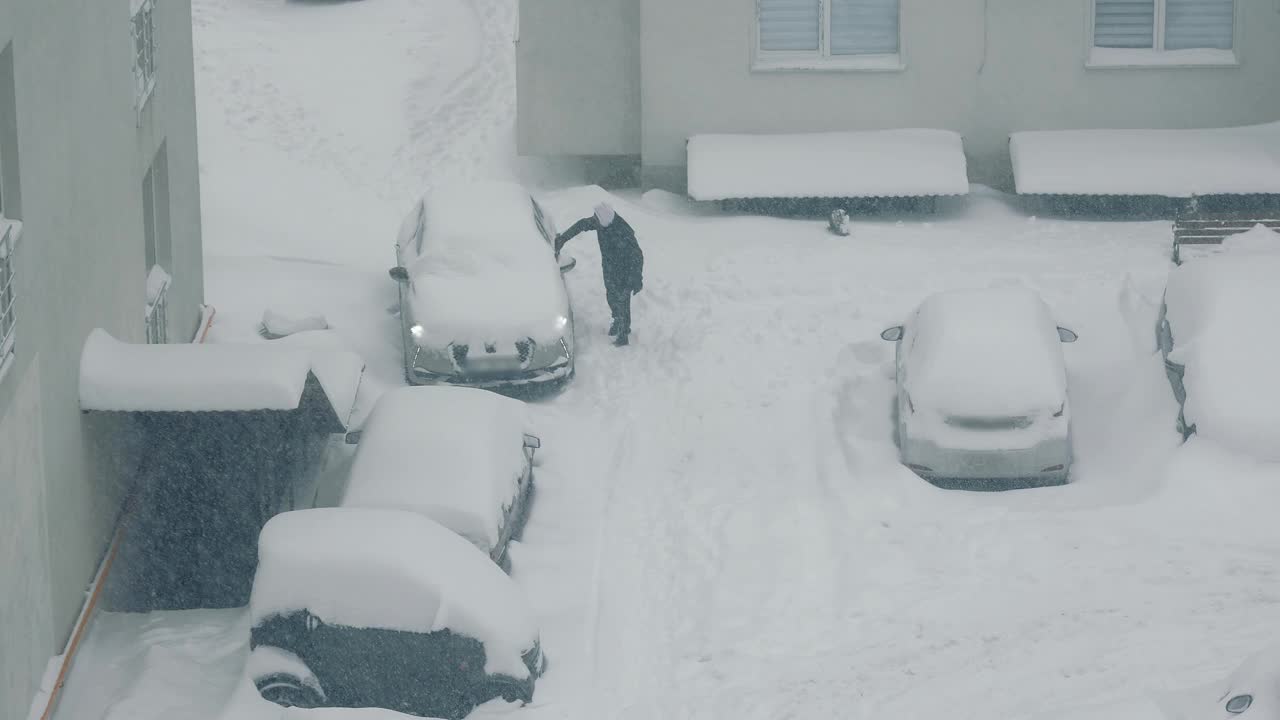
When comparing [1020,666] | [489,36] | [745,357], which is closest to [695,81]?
[745,357]

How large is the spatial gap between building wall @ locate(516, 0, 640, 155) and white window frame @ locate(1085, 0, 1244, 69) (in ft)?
19.0

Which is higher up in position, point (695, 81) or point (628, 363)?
point (695, 81)

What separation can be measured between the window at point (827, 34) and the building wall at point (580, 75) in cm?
185

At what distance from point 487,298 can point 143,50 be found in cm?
380

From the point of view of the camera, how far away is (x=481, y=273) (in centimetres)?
1683

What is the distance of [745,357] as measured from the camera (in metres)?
17.3

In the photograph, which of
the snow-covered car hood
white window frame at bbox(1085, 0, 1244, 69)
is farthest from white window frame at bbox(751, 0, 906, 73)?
the snow-covered car hood

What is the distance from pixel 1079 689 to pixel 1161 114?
13.0m

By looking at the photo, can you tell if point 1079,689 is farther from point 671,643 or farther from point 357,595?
point 357,595

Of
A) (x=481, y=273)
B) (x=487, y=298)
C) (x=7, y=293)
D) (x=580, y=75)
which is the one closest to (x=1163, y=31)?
(x=580, y=75)

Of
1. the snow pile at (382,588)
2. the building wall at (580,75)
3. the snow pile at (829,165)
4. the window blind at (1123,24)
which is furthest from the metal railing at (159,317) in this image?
the window blind at (1123,24)

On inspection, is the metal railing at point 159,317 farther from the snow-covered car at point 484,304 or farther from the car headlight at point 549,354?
the car headlight at point 549,354

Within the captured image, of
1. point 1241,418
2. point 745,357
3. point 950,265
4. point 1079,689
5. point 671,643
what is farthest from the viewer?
point 950,265

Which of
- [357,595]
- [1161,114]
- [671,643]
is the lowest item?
[671,643]
